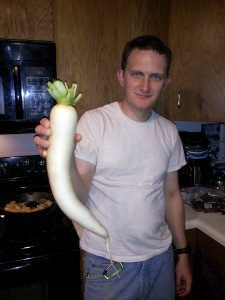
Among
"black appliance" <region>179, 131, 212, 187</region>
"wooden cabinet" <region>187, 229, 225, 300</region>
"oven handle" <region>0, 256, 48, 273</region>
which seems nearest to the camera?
"oven handle" <region>0, 256, 48, 273</region>

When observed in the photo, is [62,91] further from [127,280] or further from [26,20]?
[26,20]

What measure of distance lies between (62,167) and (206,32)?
100cm

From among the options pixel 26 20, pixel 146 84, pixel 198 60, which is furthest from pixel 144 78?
pixel 26 20

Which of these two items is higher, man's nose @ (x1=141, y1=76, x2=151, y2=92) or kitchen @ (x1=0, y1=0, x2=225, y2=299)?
kitchen @ (x1=0, y1=0, x2=225, y2=299)

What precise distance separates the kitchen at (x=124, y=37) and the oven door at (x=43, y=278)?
0.63 m

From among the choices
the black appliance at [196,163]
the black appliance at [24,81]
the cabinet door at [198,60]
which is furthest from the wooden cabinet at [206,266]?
the black appliance at [24,81]

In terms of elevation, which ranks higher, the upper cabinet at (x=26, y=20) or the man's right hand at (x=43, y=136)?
the upper cabinet at (x=26, y=20)

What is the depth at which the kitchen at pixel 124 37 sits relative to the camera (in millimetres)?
1289

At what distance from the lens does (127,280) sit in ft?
3.36

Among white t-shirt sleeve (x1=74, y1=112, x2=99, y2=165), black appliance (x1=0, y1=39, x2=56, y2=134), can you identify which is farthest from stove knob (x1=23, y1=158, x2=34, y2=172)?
white t-shirt sleeve (x1=74, y1=112, x2=99, y2=165)

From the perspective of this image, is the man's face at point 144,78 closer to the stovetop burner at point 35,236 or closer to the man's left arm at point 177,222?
the man's left arm at point 177,222

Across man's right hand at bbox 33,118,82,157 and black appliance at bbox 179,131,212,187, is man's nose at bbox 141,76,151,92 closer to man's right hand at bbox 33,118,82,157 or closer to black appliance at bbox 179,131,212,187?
man's right hand at bbox 33,118,82,157

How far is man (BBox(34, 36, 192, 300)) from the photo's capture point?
100 cm

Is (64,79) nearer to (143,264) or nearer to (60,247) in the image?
(60,247)
